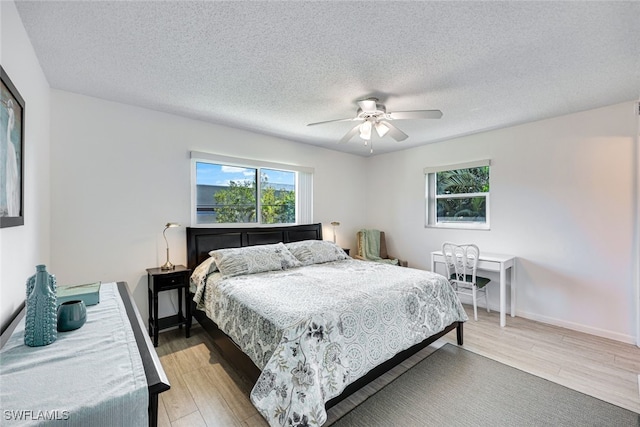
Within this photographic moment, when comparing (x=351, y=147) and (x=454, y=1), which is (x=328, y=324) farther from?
(x=351, y=147)

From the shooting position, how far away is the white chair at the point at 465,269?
11.2ft

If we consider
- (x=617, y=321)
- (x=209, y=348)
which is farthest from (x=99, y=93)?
(x=617, y=321)

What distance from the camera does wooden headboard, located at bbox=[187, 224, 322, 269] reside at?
3.27 metres

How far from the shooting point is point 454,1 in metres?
1.48

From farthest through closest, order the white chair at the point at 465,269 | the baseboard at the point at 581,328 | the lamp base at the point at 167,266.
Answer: the white chair at the point at 465,269, the lamp base at the point at 167,266, the baseboard at the point at 581,328

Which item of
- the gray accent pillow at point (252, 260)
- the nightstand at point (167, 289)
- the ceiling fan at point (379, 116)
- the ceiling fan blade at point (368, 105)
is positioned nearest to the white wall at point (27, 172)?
the nightstand at point (167, 289)

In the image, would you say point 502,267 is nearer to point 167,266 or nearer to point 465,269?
point 465,269

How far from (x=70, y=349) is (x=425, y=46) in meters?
2.53

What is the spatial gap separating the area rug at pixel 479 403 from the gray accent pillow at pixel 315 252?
5.29ft

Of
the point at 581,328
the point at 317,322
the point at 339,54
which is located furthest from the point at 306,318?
the point at 581,328

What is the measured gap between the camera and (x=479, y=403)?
1.97 m

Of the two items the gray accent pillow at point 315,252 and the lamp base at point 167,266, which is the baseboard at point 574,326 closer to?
the gray accent pillow at point 315,252

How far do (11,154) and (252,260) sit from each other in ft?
6.51

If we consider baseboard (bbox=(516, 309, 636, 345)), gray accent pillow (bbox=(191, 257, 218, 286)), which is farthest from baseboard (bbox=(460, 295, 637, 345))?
gray accent pillow (bbox=(191, 257, 218, 286))
